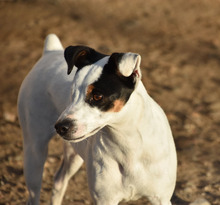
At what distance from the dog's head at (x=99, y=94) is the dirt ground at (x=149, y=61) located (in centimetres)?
220

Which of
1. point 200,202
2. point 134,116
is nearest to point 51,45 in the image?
point 134,116

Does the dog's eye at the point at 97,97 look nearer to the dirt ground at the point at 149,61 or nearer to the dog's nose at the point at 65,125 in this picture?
the dog's nose at the point at 65,125

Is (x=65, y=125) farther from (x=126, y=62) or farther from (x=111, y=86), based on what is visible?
(x=126, y=62)

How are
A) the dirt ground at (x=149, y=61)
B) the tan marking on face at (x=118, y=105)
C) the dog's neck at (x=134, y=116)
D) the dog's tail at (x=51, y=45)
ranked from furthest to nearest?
the dirt ground at (x=149, y=61) < the dog's tail at (x=51, y=45) < the dog's neck at (x=134, y=116) < the tan marking on face at (x=118, y=105)

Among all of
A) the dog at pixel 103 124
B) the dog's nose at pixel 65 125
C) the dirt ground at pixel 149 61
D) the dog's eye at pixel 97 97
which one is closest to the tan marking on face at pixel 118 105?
the dog at pixel 103 124

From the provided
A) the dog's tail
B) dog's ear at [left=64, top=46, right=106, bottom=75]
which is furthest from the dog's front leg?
dog's ear at [left=64, top=46, right=106, bottom=75]

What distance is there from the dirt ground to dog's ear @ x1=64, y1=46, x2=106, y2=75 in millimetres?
2247

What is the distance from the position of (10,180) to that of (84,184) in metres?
0.89

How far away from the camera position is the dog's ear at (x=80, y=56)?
11.7ft

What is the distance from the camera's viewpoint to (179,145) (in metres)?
6.39

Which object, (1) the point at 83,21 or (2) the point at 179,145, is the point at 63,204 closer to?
(2) the point at 179,145

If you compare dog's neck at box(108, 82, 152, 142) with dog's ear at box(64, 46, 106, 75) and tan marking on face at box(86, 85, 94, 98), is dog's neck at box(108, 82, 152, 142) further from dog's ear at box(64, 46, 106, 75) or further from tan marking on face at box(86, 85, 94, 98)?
dog's ear at box(64, 46, 106, 75)

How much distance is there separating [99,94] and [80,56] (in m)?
0.38

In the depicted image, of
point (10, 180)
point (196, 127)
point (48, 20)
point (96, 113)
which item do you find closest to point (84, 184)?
point (10, 180)
